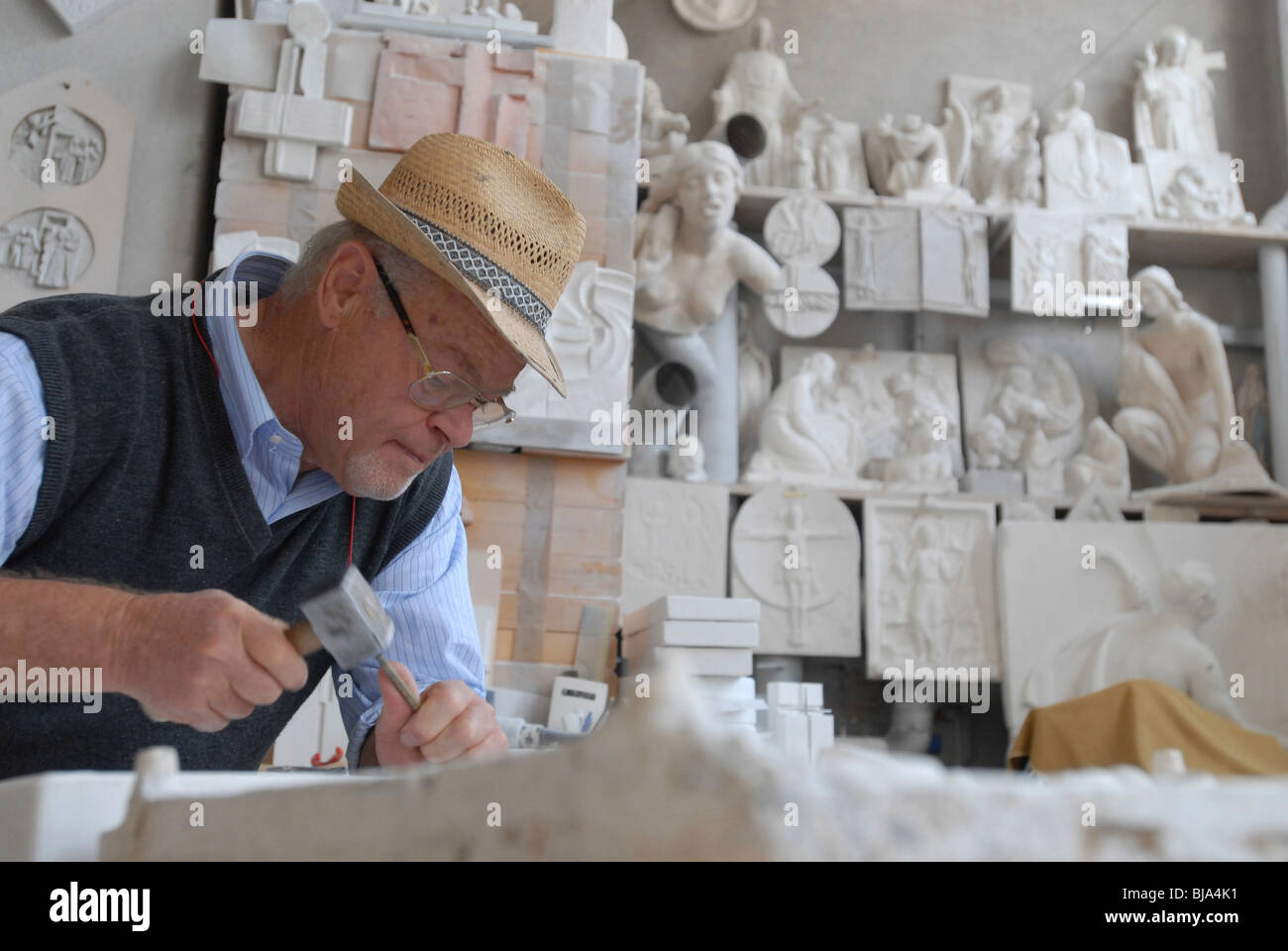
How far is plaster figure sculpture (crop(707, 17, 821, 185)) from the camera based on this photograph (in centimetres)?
637

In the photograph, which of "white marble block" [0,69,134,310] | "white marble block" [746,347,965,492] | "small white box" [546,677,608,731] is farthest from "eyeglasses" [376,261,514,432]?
"white marble block" [746,347,965,492]

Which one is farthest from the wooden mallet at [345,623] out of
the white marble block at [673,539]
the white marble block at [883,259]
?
the white marble block at [883,259]

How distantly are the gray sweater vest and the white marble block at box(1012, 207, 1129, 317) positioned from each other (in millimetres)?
5120

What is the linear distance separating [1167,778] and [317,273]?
1.39 m

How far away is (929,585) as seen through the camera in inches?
212

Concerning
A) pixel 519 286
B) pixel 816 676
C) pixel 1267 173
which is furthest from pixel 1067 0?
pixel 519 286

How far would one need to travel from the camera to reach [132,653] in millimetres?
1034

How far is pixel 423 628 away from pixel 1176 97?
6782 mm

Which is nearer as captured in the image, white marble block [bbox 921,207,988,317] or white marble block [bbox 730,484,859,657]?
white marble block [bbox 730,484,859,657]

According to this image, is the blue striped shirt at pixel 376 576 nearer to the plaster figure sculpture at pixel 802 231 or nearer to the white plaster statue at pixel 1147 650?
the white plaster statue at pixel 1147 650

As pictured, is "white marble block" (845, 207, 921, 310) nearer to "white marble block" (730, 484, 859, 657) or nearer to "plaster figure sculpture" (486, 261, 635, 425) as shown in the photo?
"white marble block" (730, 484, 859, 657)

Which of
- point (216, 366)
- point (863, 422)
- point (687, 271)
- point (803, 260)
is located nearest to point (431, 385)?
point (216, 366)
